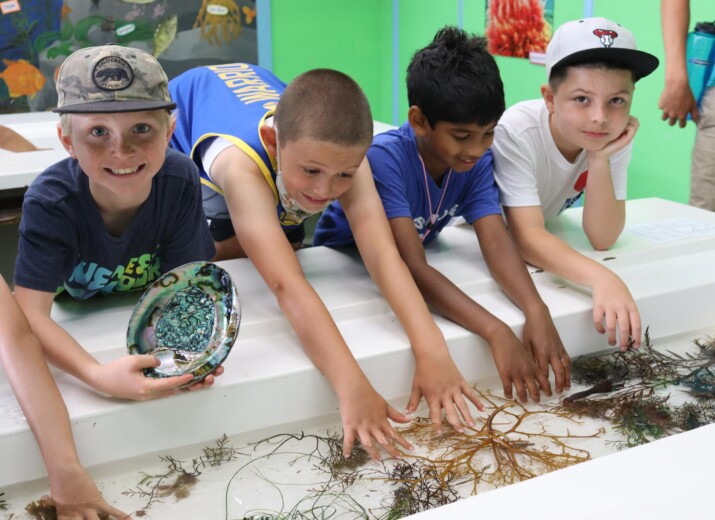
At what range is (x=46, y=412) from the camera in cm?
106

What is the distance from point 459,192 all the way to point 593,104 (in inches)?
14.1

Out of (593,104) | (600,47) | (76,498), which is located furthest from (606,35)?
(76,498)

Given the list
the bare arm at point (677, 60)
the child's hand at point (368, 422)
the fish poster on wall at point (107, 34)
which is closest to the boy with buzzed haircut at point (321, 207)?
the child's hand at point (368, 422)

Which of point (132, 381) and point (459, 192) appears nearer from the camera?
point (132, 381)

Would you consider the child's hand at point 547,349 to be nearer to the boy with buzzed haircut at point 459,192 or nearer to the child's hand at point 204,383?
the boy with buzzed haircut at point 459,192

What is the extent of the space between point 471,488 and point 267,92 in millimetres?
1235

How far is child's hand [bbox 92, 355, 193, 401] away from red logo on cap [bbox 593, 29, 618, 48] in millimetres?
1135

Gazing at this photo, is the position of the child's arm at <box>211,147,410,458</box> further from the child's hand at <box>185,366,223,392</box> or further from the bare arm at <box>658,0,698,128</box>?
the bare arm at <box>658,0,698,128</box>

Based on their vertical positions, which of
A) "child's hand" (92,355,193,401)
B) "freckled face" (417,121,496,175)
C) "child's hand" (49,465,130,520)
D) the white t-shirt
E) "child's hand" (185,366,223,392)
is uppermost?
"freckled face" (417,121,496,175)

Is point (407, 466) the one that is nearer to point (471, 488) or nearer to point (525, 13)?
point (471, 488)

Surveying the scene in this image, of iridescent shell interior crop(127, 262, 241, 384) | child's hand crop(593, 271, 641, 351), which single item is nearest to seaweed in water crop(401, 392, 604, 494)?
child's hand crop(593, 271, 641, 351)

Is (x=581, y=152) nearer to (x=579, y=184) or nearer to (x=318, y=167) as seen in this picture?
(x=579, y=184)

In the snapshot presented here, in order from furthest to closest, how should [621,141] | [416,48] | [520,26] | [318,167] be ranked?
[416,48] < [520,26] < [621,141] < [318,167]

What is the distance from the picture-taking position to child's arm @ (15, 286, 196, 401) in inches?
43.6
